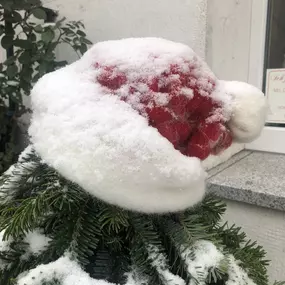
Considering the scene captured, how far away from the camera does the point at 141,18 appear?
992 millimetres

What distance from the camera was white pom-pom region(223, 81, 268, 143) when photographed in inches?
14.8

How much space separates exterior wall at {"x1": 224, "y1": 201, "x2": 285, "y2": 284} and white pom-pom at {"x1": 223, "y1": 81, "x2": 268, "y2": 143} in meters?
0.46

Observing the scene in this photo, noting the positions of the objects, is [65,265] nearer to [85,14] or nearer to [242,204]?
[242,204]

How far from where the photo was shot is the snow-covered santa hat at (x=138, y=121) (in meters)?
0.30

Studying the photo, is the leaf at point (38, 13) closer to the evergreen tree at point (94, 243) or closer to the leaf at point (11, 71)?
the leaf at point (11, 71)

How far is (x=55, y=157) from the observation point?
33 centimetres

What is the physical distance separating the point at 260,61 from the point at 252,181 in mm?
388

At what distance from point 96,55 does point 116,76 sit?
0.05 meters

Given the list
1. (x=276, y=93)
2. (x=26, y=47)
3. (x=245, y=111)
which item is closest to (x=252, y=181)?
(x=276, y=93)

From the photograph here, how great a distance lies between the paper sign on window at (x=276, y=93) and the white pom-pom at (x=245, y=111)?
0.67m

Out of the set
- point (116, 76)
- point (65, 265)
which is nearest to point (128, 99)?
point (116, 76)

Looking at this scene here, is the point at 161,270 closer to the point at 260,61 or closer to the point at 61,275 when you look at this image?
Result: the point at 61,275

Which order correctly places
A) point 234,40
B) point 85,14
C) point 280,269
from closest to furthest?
point 280,269
point 234,40
point 85,14

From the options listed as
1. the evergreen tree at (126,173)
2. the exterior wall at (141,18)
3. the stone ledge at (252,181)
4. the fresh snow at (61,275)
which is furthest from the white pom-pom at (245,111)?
the exterior wall at (141,18)
